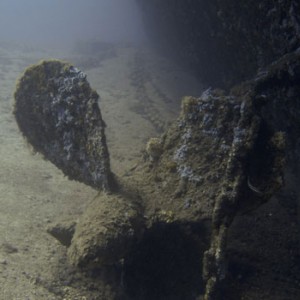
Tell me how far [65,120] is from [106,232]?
5.86 ft

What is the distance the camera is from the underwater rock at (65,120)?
4.61m

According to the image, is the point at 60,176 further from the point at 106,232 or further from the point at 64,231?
the point at 106,232

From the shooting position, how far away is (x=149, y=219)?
4430 millimetres

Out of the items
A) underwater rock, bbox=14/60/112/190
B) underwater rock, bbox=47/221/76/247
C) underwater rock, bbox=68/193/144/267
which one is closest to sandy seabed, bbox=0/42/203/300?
underwater rock, bbox=47/221/76/247

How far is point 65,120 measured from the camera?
4938 millimetres

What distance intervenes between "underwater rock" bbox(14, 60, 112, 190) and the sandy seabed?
1.95 ft

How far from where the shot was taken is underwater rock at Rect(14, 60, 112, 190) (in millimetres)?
4605

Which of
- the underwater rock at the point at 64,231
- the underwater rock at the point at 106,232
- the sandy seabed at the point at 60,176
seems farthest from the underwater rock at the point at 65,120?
the underwater rock at the point at 64,231

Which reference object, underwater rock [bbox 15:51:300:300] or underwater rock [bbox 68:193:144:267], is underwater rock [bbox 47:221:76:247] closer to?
underwater rock [bbox 15:51:300:300]

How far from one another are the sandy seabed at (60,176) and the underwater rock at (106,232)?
83cm

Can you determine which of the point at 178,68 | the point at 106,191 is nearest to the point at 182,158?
the point at 106,191

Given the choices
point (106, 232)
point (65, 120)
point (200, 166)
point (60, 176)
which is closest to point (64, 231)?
point (106, 232)

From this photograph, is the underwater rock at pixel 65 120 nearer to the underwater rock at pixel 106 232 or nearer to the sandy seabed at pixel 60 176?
the underwater rock at pixel 106 232

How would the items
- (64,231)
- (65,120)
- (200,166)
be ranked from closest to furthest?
(200,166), (65,120), (64,231)
